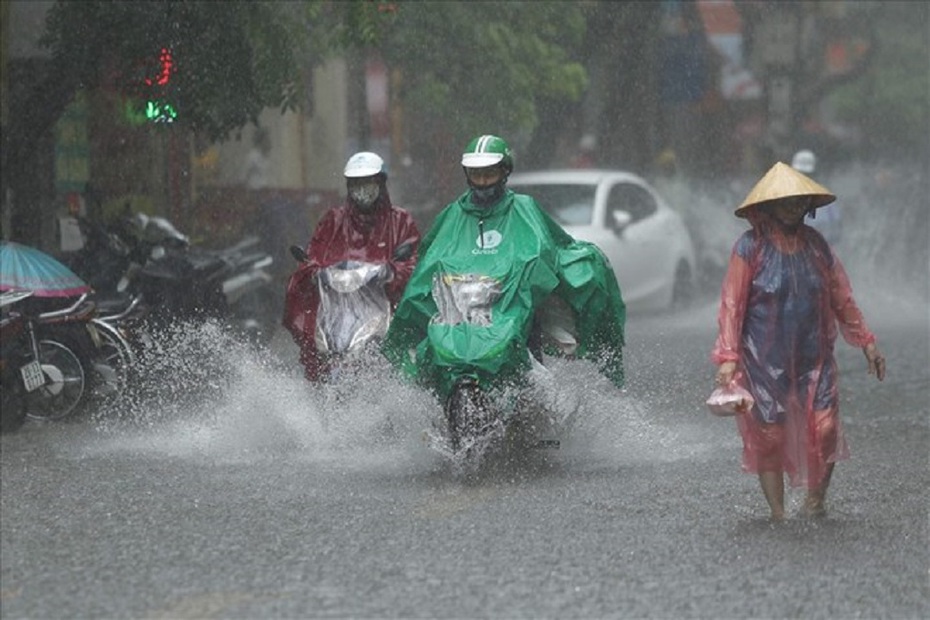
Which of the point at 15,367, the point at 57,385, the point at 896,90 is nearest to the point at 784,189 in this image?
the point at 15,367

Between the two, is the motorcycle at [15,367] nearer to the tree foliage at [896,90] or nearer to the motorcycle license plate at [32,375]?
the motorcycle license plate at [32,375]

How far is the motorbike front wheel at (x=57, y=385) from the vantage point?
13781 millimetres

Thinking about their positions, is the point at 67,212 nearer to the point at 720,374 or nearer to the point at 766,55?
the point at 720,374

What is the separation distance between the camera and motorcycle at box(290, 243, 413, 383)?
1200 centimetres

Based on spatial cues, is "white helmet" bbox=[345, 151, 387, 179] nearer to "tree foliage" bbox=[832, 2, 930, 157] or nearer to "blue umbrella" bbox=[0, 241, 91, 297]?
"blue umbrella" bbox=[0, 241, 91, 297]

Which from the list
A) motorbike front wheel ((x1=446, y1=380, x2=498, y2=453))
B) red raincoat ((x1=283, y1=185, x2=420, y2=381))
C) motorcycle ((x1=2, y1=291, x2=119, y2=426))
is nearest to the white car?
motorcycle ((x1=2, y1=291, x2=119, y2=426))

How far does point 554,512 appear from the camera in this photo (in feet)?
31.0

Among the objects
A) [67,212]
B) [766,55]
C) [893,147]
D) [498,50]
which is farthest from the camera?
[893,147]

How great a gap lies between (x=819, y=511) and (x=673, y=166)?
24.1 m

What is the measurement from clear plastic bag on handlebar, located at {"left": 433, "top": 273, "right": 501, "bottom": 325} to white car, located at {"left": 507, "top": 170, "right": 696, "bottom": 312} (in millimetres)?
11695

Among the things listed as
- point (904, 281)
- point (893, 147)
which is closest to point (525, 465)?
point (904, 281)

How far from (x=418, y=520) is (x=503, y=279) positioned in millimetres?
1906

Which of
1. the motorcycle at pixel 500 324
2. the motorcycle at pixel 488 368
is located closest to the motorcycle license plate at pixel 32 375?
the motorcycle at pixel 500 324

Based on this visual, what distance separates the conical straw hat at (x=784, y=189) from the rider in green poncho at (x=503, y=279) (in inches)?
72.1
